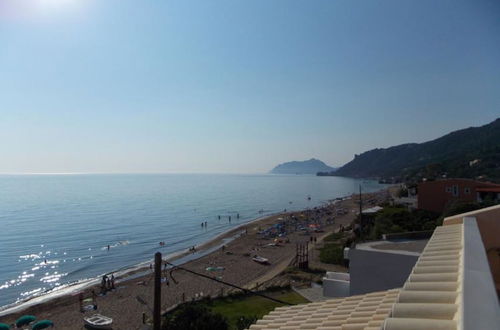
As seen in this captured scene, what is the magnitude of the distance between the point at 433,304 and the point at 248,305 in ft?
59.4

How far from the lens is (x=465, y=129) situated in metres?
184

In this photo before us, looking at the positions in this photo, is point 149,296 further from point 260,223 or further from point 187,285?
point 260,223

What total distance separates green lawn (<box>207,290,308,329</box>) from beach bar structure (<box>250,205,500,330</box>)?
12276mm

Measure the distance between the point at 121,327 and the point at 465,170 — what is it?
10627 centimetres

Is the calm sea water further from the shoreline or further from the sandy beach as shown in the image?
the sandy beach

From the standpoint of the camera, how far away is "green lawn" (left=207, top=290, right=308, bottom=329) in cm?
1752

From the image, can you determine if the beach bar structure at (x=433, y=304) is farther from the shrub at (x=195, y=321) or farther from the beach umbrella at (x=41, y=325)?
the beach umbrella at (x=41, y=325)

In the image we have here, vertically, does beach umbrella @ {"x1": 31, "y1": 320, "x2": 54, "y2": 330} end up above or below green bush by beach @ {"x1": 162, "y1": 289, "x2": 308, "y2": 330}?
below

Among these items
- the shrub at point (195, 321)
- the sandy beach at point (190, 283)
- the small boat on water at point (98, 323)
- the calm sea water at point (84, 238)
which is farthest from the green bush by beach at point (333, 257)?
the calm sea water at point (84, 238)

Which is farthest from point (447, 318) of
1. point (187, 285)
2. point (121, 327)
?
point (187, 285)

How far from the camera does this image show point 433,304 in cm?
237

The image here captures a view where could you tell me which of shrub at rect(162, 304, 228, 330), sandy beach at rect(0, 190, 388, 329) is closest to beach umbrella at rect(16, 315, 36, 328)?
sandy beach at rect(0, 190, 388, 329)

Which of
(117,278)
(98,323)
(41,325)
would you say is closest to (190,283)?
(117,278)

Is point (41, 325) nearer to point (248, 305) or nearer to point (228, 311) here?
point (228, 311)
